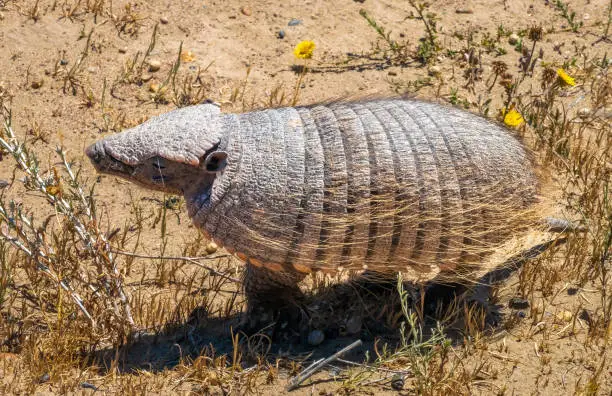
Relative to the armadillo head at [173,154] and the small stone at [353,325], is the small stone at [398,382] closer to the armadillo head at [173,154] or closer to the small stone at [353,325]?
the small stone at [353,325]

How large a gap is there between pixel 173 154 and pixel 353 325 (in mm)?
1578

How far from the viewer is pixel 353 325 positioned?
5023mm

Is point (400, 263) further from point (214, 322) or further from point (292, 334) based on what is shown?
point (214, 322)

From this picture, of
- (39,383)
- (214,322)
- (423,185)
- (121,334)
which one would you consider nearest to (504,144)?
(423,185)

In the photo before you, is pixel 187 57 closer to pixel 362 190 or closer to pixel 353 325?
pixel 353 325

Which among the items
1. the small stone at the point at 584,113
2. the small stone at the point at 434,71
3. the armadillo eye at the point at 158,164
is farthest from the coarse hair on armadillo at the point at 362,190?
the small stone at the point at 434,71

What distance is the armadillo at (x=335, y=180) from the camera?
4.26 m

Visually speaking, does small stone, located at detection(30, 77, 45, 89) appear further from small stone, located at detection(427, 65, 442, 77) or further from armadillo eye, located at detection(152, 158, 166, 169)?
small stone, located at detection(427, 65, 442, 77)

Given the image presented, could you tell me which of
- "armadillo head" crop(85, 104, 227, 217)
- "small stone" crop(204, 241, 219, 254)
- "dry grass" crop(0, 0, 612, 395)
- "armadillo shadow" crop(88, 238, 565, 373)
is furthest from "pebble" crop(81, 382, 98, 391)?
"small stone" crop(204, 241, 219, 254)

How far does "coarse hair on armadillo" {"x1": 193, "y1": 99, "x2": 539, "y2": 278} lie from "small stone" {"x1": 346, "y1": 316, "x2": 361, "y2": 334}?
62cm

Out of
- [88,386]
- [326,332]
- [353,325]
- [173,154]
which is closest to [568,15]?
[353,325]

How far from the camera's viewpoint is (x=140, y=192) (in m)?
6.45

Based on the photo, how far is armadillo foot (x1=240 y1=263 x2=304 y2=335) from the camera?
15.6 ft

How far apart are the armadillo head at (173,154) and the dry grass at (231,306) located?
1.12ft
